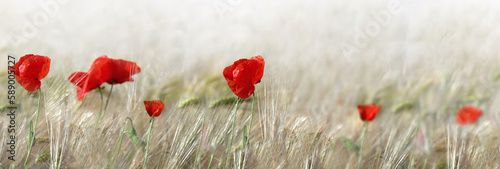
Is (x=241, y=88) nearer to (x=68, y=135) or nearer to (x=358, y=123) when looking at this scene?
(x=68, y=135)

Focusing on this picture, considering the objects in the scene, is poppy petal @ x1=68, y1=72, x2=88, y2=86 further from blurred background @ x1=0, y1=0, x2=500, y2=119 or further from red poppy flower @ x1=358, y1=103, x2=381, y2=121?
red poppy flower @ x1=358, y1=103, x2=381, y2=121

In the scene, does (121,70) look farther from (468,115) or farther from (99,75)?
(468,115)

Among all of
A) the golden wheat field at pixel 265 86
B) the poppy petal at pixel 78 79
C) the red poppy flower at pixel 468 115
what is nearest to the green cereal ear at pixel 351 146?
the golden wheat field at pixel 265 86

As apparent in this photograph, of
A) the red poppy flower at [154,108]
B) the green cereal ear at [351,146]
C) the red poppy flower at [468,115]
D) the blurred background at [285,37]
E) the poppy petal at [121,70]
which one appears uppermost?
the blurred background at [285,37]

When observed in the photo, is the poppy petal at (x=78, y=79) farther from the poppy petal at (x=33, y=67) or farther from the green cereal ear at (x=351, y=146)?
the green cereal ear at (x=351, y=146)

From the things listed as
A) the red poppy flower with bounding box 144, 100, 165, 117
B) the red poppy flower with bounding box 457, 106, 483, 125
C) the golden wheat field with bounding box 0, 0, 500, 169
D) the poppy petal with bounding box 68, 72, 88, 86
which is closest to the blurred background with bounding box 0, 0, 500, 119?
the golden wheat field with bounding box 0, 0, 500, 169

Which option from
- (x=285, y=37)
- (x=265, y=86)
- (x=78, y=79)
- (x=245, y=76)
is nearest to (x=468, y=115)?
Answer: (x=265, y=86)
